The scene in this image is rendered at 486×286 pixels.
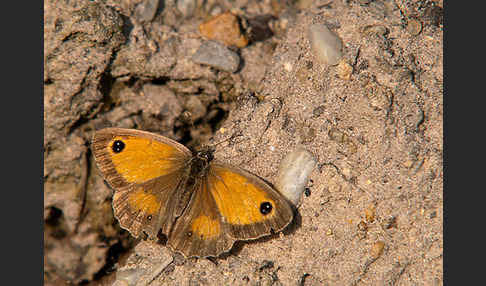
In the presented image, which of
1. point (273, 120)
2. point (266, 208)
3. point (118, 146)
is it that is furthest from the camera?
point (273, 120)

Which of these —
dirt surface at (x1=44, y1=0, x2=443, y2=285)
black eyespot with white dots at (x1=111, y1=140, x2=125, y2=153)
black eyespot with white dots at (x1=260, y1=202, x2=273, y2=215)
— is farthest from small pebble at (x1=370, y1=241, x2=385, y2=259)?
black eyespot with white dots at (x1=111, y1=140, x2=125, y2=153)

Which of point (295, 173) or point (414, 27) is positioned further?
point (414, 27)

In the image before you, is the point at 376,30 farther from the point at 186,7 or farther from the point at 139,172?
the point at 139,172

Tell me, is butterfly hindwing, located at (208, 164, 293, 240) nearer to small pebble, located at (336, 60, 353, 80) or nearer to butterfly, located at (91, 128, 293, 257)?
butterfly, located at (91, 128, 293, 257)

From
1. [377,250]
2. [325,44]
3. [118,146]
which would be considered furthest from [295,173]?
[118,146]

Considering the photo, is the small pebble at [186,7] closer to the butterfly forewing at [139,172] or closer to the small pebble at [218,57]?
the small pebble at [218,57]

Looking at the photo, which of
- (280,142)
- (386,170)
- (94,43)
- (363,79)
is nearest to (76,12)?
(94,43)
